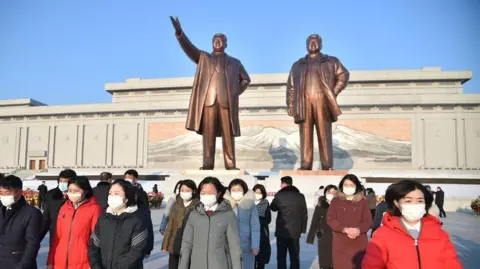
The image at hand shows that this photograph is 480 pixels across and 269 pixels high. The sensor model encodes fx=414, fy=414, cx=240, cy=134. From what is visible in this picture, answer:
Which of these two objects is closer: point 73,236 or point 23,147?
point 73,236

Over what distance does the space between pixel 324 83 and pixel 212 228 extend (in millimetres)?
6872

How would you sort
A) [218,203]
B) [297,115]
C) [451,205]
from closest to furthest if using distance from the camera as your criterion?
1. [218,203]
2. [297,115]
3. [451,205]

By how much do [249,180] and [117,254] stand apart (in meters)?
6.21

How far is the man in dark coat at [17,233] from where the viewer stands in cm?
286

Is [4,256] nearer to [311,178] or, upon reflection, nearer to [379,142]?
[311,178]

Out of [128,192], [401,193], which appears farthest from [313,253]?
[401,193]

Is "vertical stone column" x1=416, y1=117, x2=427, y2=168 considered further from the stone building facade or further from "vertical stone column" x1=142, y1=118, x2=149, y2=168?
"vertical stone column" x1=142, y1=118, x2=149, y2=168

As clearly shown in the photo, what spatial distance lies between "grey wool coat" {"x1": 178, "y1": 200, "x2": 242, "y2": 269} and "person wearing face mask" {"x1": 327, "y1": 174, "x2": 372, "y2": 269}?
44.8 inches

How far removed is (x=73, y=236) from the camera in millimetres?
2838

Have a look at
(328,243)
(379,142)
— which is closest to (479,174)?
(379,142)

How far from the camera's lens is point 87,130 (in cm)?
3294

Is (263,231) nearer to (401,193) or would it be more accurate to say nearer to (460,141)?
(401,193)

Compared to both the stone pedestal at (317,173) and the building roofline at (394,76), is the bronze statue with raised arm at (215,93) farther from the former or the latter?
the building roofline at (394,76)

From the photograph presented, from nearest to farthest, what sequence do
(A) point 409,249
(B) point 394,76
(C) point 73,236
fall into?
(A) point 409,249
(C) point 73,236
(B) point 394,76
